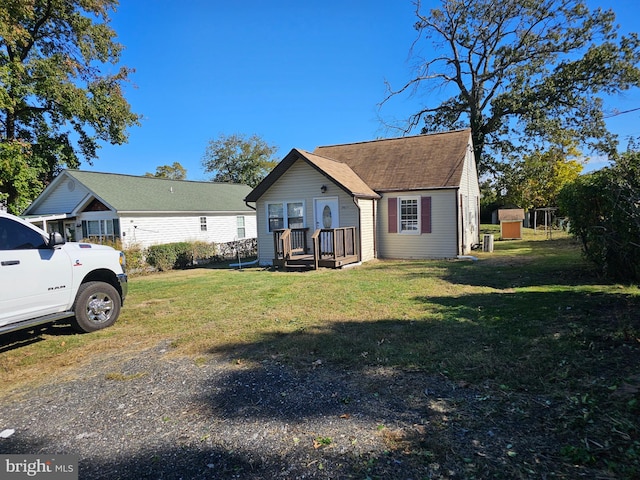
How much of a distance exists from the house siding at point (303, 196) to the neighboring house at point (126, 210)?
649 centimetres

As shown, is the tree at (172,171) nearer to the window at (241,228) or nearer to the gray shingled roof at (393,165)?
the window at (241,228)

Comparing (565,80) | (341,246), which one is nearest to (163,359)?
(341,246)

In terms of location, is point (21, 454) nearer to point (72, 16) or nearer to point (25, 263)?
point (25, 263)

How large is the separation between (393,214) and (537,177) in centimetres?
1644

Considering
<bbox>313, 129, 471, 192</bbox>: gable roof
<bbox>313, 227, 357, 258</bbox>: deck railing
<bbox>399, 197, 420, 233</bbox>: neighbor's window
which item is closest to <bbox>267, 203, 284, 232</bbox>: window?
<bbox>313, 227, 357, 258</bbox>: deck railing

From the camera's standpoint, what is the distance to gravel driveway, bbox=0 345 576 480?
2635mm

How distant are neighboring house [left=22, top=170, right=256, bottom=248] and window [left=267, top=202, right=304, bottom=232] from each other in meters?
6.82

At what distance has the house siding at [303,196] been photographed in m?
14.2

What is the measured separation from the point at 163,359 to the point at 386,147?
15.0 meters

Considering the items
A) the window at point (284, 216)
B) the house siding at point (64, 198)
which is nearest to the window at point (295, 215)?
the window at point (284, 216)

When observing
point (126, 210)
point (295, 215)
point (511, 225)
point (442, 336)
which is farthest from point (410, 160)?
point (126, 210)

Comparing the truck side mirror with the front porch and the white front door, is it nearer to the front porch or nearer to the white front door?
the front porch

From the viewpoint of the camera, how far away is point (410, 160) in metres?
16.2

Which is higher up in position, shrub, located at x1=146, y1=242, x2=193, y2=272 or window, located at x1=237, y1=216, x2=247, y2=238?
window, located at x1=237, y1=216, x2=247, y2=238
